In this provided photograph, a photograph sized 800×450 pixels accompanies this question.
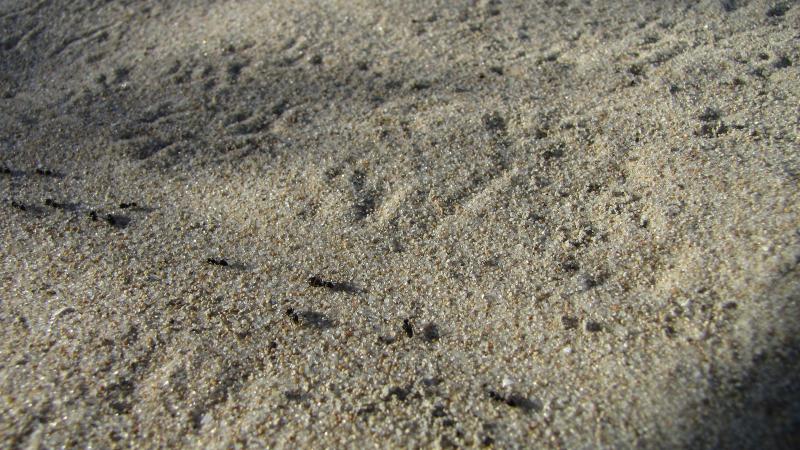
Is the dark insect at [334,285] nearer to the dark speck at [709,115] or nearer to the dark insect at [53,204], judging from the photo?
the dark insect at [53,204]

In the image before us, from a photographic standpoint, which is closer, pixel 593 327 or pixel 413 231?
pixel 593 327

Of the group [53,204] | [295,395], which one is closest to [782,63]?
[295,395]

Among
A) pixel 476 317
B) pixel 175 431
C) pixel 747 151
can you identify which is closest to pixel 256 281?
pixel 175 431

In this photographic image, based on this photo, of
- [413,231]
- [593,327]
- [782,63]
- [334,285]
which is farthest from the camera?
[782,63]

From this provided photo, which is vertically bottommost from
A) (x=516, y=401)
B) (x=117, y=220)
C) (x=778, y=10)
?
(x=516, y=401)

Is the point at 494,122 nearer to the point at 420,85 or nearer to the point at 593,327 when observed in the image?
the point at 420,85

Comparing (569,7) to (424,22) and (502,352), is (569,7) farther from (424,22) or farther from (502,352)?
(502,352)

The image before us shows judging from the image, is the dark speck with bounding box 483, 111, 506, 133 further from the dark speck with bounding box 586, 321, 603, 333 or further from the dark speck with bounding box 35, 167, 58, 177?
the dark speck with bounding box 35, 167, 58, 177

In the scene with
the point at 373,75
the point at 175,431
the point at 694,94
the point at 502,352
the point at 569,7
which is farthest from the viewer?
the point at 569,7
